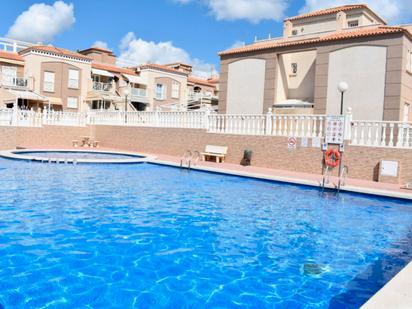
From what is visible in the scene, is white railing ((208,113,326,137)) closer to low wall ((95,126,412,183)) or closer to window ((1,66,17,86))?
low wall ((95,126,412,183))

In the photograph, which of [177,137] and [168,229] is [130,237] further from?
[177,137]

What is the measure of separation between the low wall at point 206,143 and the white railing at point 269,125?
1.24 feet

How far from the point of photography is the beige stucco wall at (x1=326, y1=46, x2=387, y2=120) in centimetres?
2164

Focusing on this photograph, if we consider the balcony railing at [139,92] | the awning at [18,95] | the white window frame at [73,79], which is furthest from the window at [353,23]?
the white window frame at [73,79]

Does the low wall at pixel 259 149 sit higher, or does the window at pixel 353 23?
the window at pixel 353 23

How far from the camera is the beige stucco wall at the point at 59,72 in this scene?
39094 millimetres

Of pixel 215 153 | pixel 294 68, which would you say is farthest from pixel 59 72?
pixel 215 153

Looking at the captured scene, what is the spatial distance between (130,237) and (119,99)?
37.6 m

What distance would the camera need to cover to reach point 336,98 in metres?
23.5

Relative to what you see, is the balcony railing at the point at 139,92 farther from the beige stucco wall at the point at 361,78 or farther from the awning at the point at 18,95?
the beige stucco wall at the point at 361,78

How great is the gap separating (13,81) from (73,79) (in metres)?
6.00

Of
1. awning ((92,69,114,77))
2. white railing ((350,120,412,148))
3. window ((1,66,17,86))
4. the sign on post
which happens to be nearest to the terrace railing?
white railing ((350,120,412,148))

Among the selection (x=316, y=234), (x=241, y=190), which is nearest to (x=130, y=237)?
(x=316, y=234)

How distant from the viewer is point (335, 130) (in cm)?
1591
